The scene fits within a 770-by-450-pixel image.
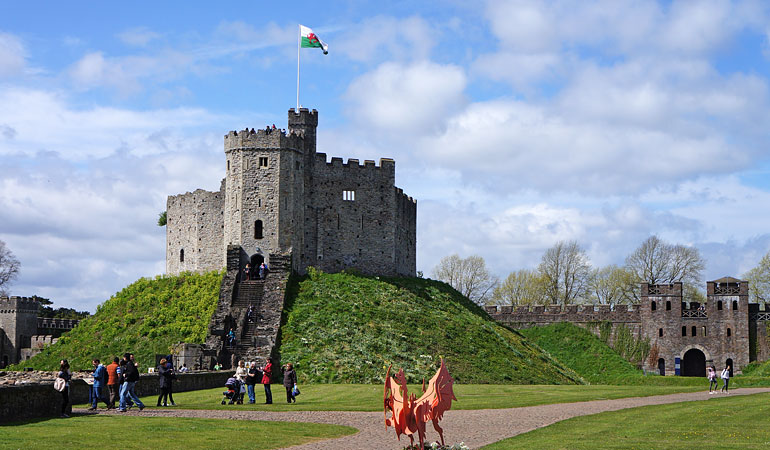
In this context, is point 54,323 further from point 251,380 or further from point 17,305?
point 251,380

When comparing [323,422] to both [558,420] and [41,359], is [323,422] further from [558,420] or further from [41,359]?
[41,359]

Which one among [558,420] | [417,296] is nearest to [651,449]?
[558,420]

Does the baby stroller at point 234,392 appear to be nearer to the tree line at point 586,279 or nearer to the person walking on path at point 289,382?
the person walking on path at point 289,382

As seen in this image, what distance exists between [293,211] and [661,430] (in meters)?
39.5

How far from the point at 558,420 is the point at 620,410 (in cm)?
423

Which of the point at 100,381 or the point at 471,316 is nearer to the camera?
the point at 100,381

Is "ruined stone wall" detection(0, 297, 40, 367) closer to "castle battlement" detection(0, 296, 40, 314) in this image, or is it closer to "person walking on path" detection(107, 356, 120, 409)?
"castle battlement" detection(0, 296, 40, 314)

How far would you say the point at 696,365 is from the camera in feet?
270

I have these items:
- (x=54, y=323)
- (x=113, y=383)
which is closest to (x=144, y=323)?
(x=113, y=383)

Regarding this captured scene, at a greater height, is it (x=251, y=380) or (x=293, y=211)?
(x=293, y=211)

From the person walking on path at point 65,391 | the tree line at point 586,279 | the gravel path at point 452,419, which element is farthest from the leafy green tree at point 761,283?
the person walking on path at point 65,391

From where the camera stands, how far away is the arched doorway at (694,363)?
269 feet

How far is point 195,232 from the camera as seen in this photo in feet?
213

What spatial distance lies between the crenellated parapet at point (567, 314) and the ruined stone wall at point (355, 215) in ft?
73.2
